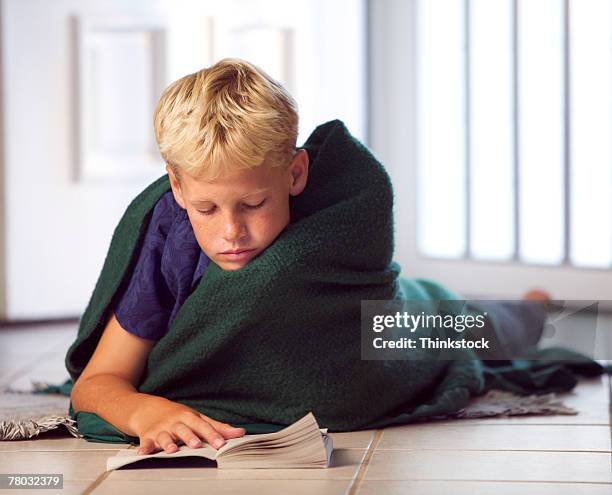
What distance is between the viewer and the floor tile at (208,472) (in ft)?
3.78

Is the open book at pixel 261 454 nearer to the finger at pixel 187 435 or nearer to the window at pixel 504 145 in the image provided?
the finger at pixel 187 435

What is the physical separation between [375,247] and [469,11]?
4.46 feet

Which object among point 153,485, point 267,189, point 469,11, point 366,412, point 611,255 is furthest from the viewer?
point 469,11

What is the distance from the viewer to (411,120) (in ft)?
8.99

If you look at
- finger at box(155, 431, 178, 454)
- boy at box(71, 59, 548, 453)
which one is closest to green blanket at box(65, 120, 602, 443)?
boy at box(71, 59, 548, 453)

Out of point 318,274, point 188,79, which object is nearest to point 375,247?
point 318,274

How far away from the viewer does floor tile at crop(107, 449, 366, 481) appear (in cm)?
115

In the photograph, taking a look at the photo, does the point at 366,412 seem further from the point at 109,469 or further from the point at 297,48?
the point at 297,48

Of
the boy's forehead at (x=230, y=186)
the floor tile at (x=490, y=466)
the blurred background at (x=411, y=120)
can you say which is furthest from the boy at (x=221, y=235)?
the blurred background at (x=411, y=120)

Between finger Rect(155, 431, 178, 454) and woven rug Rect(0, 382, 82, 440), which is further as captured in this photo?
woven rug Rect(0, 382, 82, 440)

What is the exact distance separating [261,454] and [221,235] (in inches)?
9.3

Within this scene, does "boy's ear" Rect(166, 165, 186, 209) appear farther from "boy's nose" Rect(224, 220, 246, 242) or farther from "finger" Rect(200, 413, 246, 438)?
"finger" Rect(200, 413, 246, 438)

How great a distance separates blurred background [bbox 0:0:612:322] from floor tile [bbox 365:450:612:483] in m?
1.15

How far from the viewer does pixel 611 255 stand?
2.36m
